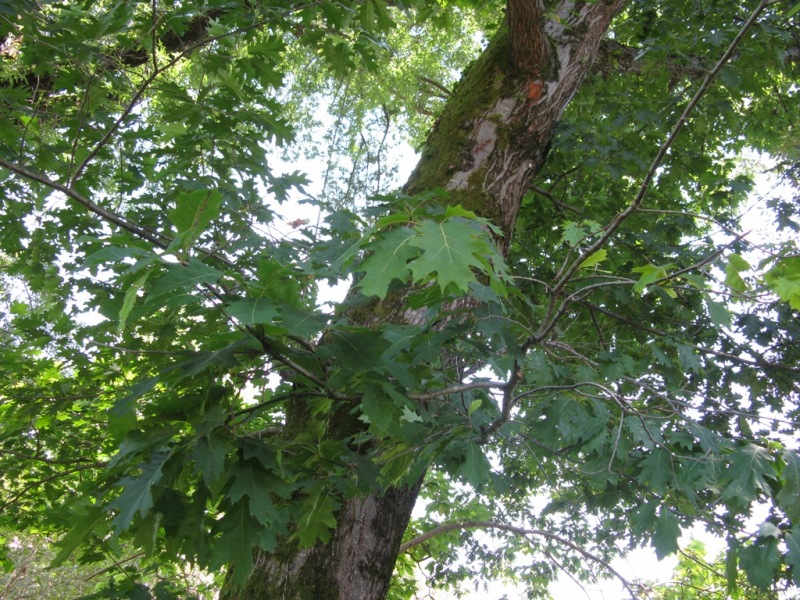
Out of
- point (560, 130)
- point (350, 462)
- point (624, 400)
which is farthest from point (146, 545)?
point (560, 130)

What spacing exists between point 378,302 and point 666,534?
134 centimetres

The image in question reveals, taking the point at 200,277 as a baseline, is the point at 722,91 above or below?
above

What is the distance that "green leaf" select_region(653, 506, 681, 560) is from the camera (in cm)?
189

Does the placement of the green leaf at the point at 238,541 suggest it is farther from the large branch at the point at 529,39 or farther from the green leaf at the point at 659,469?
the large branch at the point at 529,39

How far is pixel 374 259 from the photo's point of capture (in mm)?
1307

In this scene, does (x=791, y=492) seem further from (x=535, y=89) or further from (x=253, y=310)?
(x=535, y=89)

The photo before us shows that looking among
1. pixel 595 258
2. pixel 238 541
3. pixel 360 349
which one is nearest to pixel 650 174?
pixel 595 258

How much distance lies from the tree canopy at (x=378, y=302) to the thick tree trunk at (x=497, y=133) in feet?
0.04

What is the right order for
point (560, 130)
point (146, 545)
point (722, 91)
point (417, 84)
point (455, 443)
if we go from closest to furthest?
point (146, 545) < point (455, 443) < point (560, 130) < point (722, 91) < point (417, 84)

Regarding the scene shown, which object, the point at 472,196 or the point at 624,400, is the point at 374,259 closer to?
the point at 624,400

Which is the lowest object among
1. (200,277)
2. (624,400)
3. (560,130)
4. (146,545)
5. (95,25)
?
(146,545)

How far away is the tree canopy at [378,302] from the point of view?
156cm

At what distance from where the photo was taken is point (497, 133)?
3166mm

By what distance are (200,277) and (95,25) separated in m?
1.58
